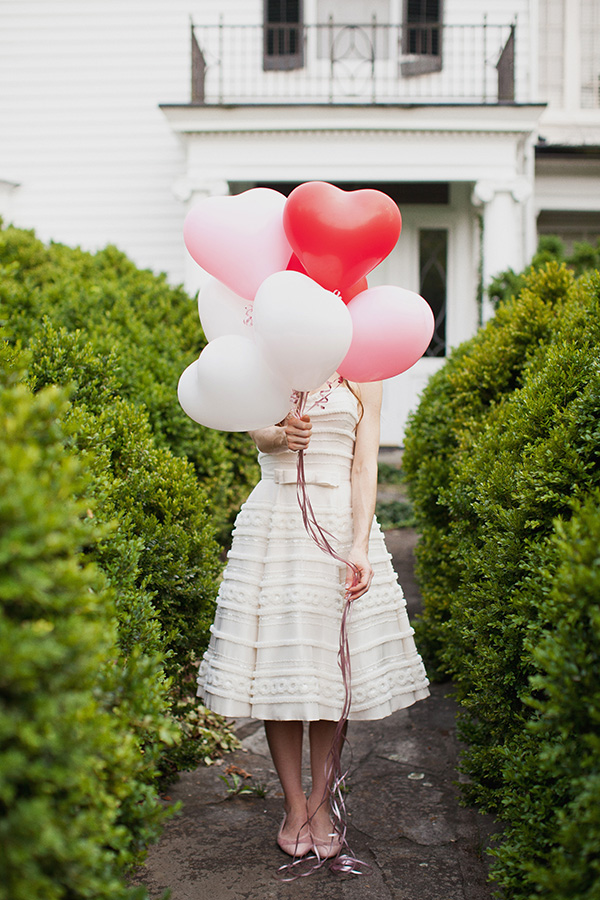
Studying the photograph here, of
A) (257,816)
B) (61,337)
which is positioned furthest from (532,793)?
(61,337)

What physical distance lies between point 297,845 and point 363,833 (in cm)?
31

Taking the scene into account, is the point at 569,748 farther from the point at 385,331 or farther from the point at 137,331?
the point at 137,331

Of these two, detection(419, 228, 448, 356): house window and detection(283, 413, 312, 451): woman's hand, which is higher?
detection(419, 228, 448, 356): house window

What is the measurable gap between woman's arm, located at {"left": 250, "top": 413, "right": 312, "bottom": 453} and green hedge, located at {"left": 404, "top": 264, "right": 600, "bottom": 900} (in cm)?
68

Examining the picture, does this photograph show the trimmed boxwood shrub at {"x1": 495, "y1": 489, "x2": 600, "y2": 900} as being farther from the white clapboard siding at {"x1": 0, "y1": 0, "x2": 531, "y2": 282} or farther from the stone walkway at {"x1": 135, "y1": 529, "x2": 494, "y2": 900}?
the white clapboard siding at {"x1": 0, "y1": 0, "x2": 531, "y2": 282}

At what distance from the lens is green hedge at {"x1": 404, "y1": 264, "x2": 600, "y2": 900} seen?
169 centimetres

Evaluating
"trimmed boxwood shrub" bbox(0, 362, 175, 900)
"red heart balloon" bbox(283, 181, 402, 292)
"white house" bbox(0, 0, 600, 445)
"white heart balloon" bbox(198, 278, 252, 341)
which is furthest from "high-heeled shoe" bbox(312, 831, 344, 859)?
"white house" bbox(0, 0, 600, 445)

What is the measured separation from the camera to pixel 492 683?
7.76 feet

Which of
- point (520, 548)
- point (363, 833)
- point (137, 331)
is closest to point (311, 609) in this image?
point (520, 548)

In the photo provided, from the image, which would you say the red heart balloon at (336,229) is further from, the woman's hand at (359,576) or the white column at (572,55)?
the white column at (572,55)

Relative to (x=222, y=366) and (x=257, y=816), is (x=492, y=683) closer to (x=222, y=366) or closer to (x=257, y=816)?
(x=257, y=816)

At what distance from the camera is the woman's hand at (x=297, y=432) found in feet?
7.75

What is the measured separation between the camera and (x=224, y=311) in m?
2.38

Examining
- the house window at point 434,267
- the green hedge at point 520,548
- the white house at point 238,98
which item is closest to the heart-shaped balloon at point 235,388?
the green hedge at point 520,548
